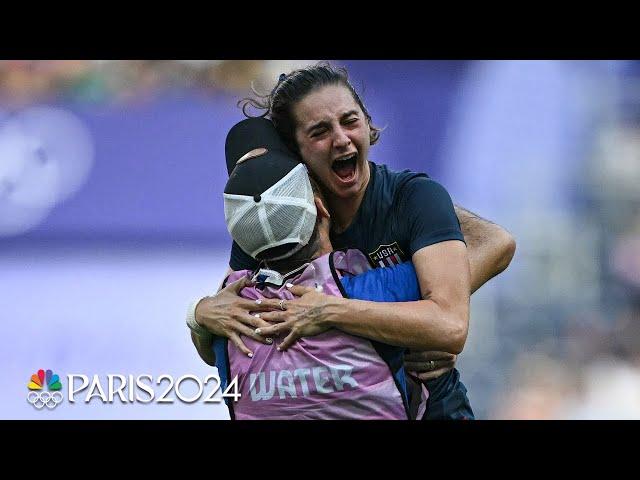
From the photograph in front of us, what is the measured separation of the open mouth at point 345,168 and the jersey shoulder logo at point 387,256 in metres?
0.29

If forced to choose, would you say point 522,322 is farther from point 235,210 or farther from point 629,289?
point 235,210

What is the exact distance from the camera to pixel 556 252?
14.9ft

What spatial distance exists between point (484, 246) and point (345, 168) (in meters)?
0.63

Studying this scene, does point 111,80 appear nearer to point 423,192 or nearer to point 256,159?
point 256,159

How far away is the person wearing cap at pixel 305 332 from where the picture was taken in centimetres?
327

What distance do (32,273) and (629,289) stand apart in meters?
2.58

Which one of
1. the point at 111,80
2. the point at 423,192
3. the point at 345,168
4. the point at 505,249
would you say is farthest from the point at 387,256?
the point at 111,80

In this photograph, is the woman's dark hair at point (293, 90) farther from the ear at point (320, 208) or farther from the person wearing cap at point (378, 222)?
the ear at point (320, 208)

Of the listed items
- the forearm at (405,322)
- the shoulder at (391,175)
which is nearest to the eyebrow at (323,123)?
the shoulder at (391,175)

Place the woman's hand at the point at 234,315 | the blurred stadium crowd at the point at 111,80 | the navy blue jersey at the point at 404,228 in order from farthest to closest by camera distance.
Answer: the blurred stadium crowd at the point at 111,80 < the navy blue jersey at the point at 404,228 < the woman's hand at the point at 234,315

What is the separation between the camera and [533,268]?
4539mm

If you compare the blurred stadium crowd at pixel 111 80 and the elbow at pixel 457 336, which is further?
the blurred stadium crowd at pixel 111 80

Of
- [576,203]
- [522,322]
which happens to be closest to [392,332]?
[522,322]

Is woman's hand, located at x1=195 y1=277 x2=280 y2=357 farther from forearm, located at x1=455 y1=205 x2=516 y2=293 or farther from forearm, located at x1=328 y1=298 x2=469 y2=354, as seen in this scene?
forearm, located at x1=455 y1=205 x2=516 y2=293
